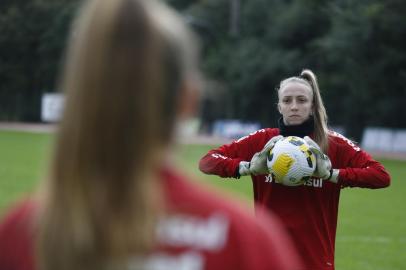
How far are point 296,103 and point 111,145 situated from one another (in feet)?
12.0

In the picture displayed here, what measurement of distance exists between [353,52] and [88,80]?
37332 mm

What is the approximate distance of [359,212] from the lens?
15.5 m

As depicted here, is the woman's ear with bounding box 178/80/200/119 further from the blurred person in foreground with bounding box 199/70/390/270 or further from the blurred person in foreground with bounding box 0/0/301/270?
the blurred person in foreground with bounding box 199/70/390/270

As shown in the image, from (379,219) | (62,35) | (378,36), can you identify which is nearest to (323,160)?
(379,219)

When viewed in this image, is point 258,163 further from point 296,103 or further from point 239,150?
point 296,103

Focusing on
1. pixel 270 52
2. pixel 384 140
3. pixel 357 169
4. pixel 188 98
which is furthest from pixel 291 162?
pixel 270 52

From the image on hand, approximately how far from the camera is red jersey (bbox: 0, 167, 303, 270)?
5.52 ft

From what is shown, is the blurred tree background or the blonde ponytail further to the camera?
the blurred tree background

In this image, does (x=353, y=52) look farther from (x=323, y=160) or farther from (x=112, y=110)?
(x=112, y=110)

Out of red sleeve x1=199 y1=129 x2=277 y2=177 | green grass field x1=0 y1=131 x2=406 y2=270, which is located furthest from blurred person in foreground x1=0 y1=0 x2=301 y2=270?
red sleeve x1=199 y1=129 x2=277 y2=177

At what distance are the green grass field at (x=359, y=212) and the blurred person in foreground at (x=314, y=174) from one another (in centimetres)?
45

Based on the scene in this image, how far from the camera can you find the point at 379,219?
569 inches

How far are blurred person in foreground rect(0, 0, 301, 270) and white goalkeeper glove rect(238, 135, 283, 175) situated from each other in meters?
3.35

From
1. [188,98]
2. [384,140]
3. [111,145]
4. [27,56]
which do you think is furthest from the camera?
[27,56]
